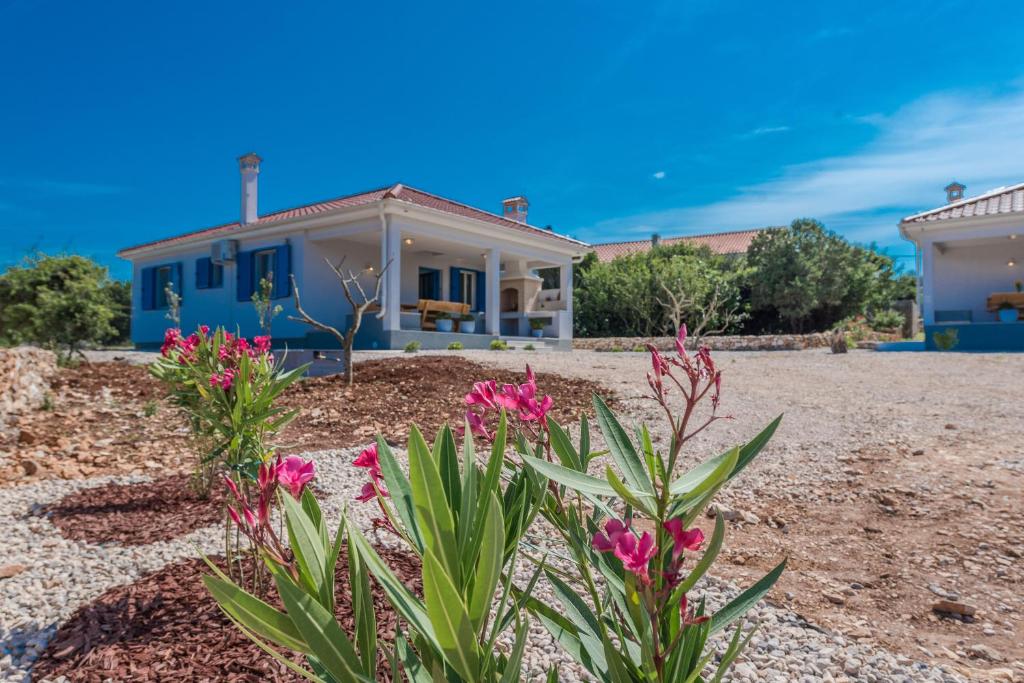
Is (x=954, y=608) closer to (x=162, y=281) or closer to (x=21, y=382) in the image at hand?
(x=21, y=382)

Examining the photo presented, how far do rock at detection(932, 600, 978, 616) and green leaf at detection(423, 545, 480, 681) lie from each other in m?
2.49

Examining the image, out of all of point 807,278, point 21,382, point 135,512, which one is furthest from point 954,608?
point 807,278

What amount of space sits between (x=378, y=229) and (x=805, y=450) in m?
11.2

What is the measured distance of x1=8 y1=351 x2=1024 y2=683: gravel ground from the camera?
2156mm

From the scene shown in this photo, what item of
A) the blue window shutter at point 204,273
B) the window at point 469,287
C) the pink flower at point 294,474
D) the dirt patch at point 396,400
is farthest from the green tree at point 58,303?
the pink flower at point 294,474

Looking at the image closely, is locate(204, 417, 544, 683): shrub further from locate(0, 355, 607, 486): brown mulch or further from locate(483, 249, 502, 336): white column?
locate(483, 249, 502, 336): white column

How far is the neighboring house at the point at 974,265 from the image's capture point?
1473 cm

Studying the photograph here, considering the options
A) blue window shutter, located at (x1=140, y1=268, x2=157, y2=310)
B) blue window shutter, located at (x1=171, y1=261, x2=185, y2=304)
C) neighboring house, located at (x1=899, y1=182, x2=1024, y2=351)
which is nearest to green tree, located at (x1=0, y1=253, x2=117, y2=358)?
blue window shutter, located at (x1=171, y1=261, x2=185, y2=304)

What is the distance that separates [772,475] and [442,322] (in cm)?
1198

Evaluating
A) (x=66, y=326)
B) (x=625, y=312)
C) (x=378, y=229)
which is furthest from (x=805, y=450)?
(x=625, y=312)

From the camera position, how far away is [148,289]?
19.3 metres

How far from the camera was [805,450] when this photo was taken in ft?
16.0

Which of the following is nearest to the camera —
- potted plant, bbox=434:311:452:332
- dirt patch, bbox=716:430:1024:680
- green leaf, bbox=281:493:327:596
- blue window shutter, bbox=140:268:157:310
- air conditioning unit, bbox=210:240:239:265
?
green leaf, bbox=281:493:327:596

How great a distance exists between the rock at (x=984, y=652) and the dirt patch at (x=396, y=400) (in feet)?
10.2
